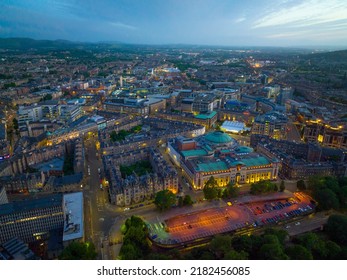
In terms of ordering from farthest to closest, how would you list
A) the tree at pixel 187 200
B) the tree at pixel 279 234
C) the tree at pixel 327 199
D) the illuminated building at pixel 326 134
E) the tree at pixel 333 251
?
the illuminated building at pixel 326 134 → the tree at pixel 187 200 → the tree at pixel 327 199 → the tree at pixel 279 234 → the tree at pixel 333 251

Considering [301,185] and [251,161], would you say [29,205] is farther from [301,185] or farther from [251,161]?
[301,185]

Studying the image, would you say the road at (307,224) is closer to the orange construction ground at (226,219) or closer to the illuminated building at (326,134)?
the orange construction ground at (226,219)

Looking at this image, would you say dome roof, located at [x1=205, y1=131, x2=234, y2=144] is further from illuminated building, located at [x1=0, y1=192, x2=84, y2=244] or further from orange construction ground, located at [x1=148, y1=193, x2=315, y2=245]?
illuminated building, located at [x1=0, y1=192, x2=84, y2=244]

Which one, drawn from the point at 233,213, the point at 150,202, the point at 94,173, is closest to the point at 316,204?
the point at 233,213

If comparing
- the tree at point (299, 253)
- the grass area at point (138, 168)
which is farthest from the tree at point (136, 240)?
the tree at point (299, 253)

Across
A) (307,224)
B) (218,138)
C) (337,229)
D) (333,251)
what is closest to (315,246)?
(333,251)

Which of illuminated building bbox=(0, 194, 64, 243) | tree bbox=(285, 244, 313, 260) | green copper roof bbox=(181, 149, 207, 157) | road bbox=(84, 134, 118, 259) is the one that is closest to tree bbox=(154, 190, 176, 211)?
road bbox=(84, 134, 118, 259)

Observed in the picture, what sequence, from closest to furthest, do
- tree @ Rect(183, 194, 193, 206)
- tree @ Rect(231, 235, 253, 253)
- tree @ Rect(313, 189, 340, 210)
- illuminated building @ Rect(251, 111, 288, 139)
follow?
tree @ Rect(231, 235, 253, 253)
tree @ Rect(313, 189, 340, 210)
tree @ Rect(183, 194, 193, 206)
illuminated building @ Rect(251, 111, 288, 139)
